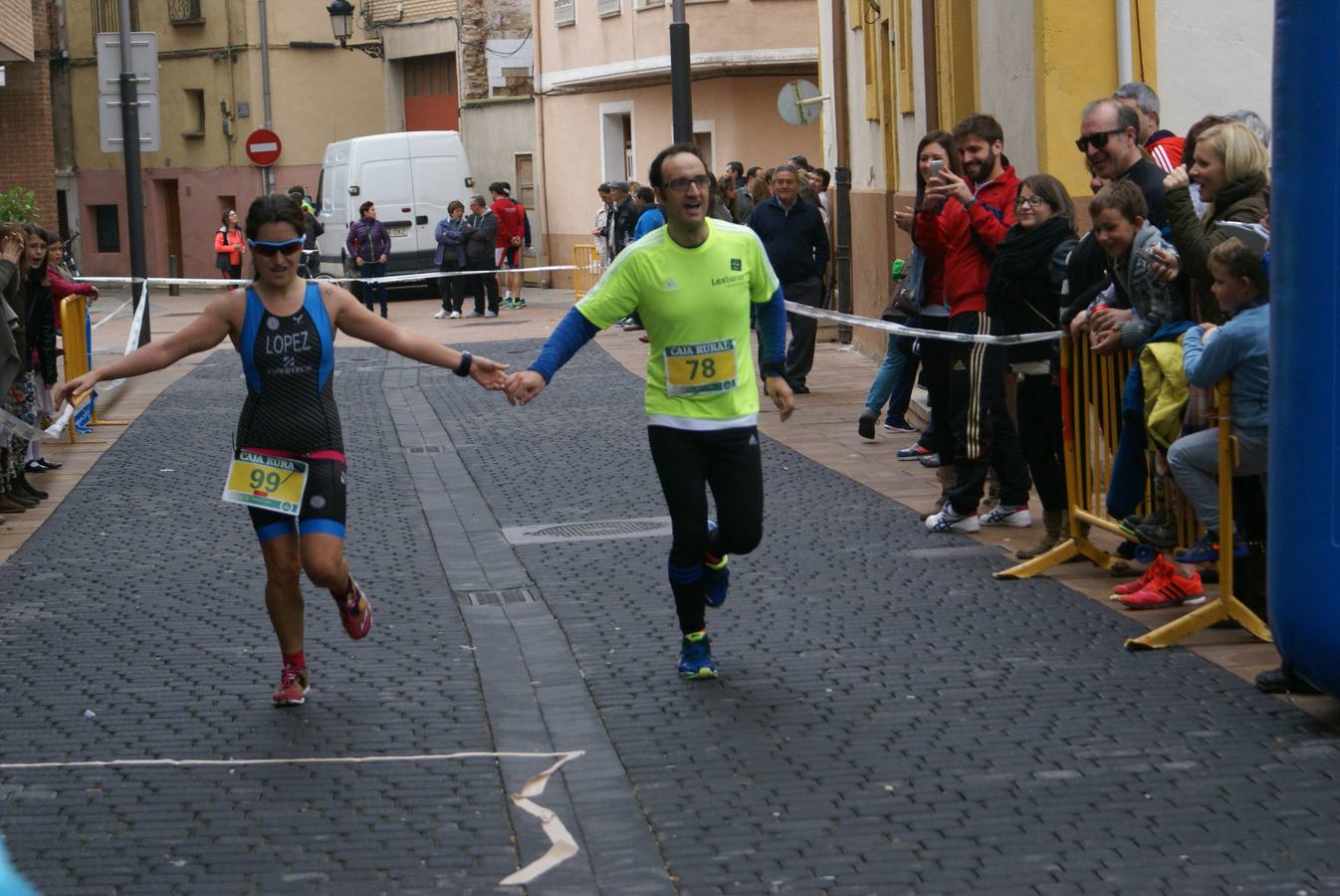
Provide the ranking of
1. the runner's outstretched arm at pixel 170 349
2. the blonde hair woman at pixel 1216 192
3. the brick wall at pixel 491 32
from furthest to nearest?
the brick wall at pixel 491 32
the blonde hair woman at pixel 1216 192
the runner's outstretched arm at pixel 170 349

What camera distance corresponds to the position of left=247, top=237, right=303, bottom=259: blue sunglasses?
706 cm

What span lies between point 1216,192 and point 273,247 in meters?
3.54

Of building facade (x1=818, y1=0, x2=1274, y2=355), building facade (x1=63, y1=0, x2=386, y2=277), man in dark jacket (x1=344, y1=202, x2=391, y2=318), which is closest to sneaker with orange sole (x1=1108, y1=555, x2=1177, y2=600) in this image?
building facade (x1=818, y1=0, x2=1274, y2=355)

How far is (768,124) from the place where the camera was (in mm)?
37750

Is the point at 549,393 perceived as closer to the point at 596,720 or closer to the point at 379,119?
the point at 596,720

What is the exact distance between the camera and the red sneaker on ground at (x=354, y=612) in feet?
24.2

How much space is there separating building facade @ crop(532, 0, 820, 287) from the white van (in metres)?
3.68

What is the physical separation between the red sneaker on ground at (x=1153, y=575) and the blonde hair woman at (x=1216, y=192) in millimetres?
991

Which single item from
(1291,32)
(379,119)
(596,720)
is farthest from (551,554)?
(379,119)

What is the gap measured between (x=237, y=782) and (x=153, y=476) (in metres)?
8.25

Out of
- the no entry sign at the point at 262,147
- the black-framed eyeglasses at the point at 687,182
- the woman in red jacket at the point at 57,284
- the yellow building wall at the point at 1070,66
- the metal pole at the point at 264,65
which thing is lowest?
the woman in red jacket at the point at 57,284

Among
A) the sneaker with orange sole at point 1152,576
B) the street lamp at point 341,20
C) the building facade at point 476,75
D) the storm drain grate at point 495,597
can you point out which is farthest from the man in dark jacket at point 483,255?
the sneaker with orange sole at point 1152,576

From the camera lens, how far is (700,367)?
7.34m

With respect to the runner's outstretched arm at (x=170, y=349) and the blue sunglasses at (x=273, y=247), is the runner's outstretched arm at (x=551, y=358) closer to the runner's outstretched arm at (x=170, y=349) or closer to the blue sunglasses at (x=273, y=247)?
the blue sunglasses at (x=273, y=247)
